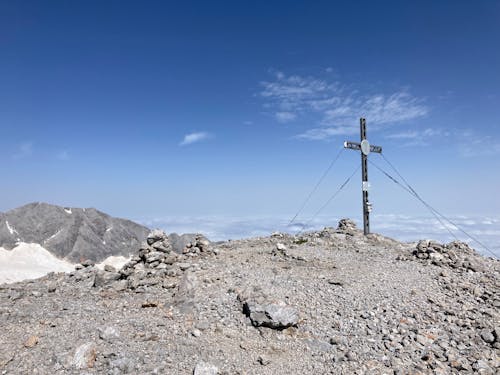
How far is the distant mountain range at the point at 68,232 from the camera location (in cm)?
3055

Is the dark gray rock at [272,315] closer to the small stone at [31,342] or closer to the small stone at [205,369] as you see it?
the small stone at [205,369]

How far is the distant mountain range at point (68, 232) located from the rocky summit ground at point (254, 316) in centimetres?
2021

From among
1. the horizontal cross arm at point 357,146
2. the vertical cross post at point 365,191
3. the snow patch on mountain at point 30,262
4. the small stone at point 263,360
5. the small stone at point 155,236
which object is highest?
the horizontal cross arm at point 357,146

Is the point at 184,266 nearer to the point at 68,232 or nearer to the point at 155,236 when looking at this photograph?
the point at 155,236

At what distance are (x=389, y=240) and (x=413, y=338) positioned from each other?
10.5 metres

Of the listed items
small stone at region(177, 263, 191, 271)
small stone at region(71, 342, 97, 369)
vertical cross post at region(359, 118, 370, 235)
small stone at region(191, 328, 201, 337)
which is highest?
vertical cross post at region(359, 118, 370, 235)

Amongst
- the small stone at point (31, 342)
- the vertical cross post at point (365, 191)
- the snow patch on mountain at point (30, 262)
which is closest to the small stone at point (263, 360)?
the small stone at point (31, 342)

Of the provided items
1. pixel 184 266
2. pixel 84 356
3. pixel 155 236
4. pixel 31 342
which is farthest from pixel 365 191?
pixel 31 342

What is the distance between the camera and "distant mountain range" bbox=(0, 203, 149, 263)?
3055 centimetres

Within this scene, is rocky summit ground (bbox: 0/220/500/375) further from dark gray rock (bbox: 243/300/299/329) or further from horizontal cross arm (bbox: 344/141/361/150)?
horizontal cross arm (bbox: 344/141/361/150)

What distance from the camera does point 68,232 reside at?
31.8m

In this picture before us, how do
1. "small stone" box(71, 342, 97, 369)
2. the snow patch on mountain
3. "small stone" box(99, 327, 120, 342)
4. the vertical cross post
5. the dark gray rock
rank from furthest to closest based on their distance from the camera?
the snow patch on mountain < the vertical cross post < the dark gray rock < "small stone" box(99, 327, 120, 342) < "small stone" box(71, 342, 97, 369)

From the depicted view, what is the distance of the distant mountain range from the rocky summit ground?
66.3ft


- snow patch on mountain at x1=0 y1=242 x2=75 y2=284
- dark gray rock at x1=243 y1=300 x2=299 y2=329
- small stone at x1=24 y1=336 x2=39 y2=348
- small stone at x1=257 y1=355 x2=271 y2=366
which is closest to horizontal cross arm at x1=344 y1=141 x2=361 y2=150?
dark gray rock at x1=243 y1=300 x2=299 y2=329
